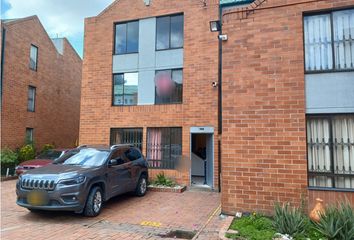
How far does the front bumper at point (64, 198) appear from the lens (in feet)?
23.2

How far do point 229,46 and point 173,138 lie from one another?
641 cm

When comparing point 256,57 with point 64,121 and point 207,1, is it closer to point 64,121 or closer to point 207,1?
point 207,1

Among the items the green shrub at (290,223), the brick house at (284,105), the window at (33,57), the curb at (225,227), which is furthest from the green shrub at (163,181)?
the window at (33,57)

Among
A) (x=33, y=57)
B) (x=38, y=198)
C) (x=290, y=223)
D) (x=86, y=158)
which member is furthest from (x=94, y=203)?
(x=33, y=57)

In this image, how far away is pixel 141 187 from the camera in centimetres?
1055

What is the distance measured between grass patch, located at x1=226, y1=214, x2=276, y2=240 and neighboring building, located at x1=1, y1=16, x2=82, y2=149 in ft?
48.2

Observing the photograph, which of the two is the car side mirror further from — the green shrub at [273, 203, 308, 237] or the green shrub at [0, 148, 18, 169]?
the green shrub at [0, 148, 18, 169]

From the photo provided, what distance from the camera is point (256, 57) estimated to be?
7332 mm

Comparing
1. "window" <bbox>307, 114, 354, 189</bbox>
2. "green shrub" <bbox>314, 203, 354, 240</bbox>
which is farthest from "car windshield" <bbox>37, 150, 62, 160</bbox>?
"green shrub" <bbox>314, 203, 354, 240</bbox>

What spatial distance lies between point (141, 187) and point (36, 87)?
41.4 feet

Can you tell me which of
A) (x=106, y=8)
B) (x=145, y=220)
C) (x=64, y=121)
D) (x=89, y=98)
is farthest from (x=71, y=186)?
(x=64, y=121)

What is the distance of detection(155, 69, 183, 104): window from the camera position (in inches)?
528

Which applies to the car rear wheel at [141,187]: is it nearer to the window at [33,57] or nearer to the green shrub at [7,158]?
the green shrub at [7,158]

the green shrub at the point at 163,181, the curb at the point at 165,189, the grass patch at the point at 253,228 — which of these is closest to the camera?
the grass patch at the point at 253,228
